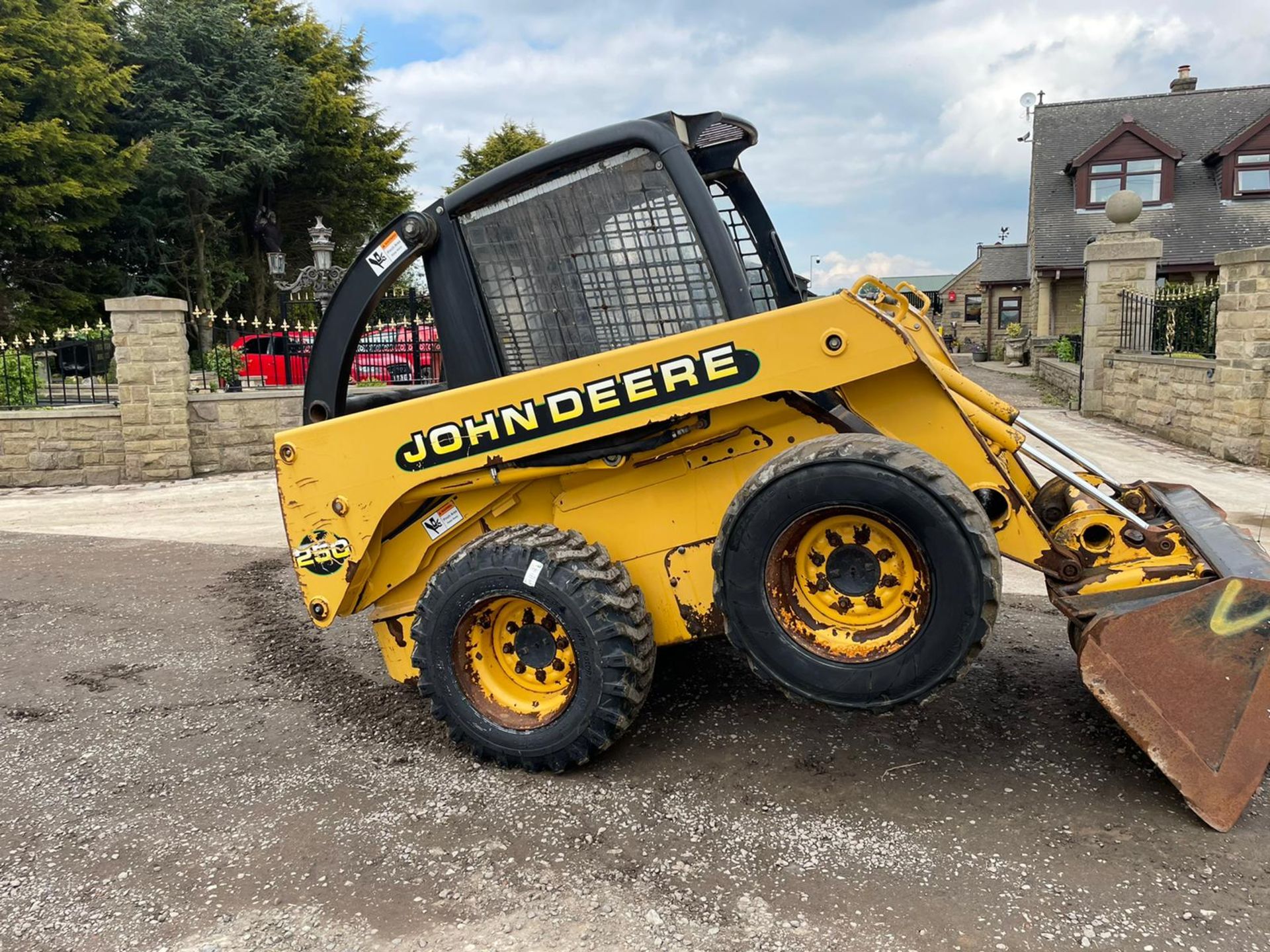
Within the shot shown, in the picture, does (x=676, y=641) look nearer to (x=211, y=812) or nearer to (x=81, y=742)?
(x=211, y=812)

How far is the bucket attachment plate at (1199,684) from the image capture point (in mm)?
2525

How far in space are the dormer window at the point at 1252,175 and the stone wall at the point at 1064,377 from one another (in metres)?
11.8

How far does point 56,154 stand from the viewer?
2030 centimetres

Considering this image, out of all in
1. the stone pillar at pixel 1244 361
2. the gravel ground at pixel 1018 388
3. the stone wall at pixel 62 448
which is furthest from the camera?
the gravel ground at pixel 1018 388

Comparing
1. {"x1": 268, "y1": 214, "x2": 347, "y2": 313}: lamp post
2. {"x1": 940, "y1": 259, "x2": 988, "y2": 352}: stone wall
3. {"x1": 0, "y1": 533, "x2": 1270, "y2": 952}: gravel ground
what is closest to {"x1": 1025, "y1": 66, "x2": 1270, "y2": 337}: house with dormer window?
{"x1": 940, "y1": 259, "x2": 988, "y2": 352}: stone wall

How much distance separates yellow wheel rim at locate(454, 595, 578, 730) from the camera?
3150mm

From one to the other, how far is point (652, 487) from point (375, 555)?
1116 millimetres

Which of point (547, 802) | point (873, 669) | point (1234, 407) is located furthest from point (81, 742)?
point (1234, 407)

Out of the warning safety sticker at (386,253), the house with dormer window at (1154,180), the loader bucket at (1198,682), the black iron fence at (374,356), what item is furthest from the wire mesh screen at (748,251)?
the house with dormer window at (1154,180)

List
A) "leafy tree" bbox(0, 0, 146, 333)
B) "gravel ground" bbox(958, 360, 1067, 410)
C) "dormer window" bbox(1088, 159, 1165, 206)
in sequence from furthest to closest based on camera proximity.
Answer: "dormer window" bbox(1088, 159, 1165, 206) → "leafy tree" bbox(0, 0, 146, 333) → "gravel ground" bbox(958, 360, 1067, 410)

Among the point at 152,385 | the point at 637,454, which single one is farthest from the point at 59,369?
the point at 637,454

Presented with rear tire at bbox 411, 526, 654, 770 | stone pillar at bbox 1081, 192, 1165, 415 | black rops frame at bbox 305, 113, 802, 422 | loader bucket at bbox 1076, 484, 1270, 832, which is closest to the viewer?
loader bucket at bbox 1076, 484, 1270, 832

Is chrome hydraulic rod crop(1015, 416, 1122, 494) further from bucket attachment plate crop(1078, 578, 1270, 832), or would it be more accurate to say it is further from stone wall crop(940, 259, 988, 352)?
stone wall crop(940, 259, 988, 352)

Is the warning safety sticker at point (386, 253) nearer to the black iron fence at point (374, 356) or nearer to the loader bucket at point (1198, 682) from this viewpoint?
the loader bucket at point (1198, 682)
